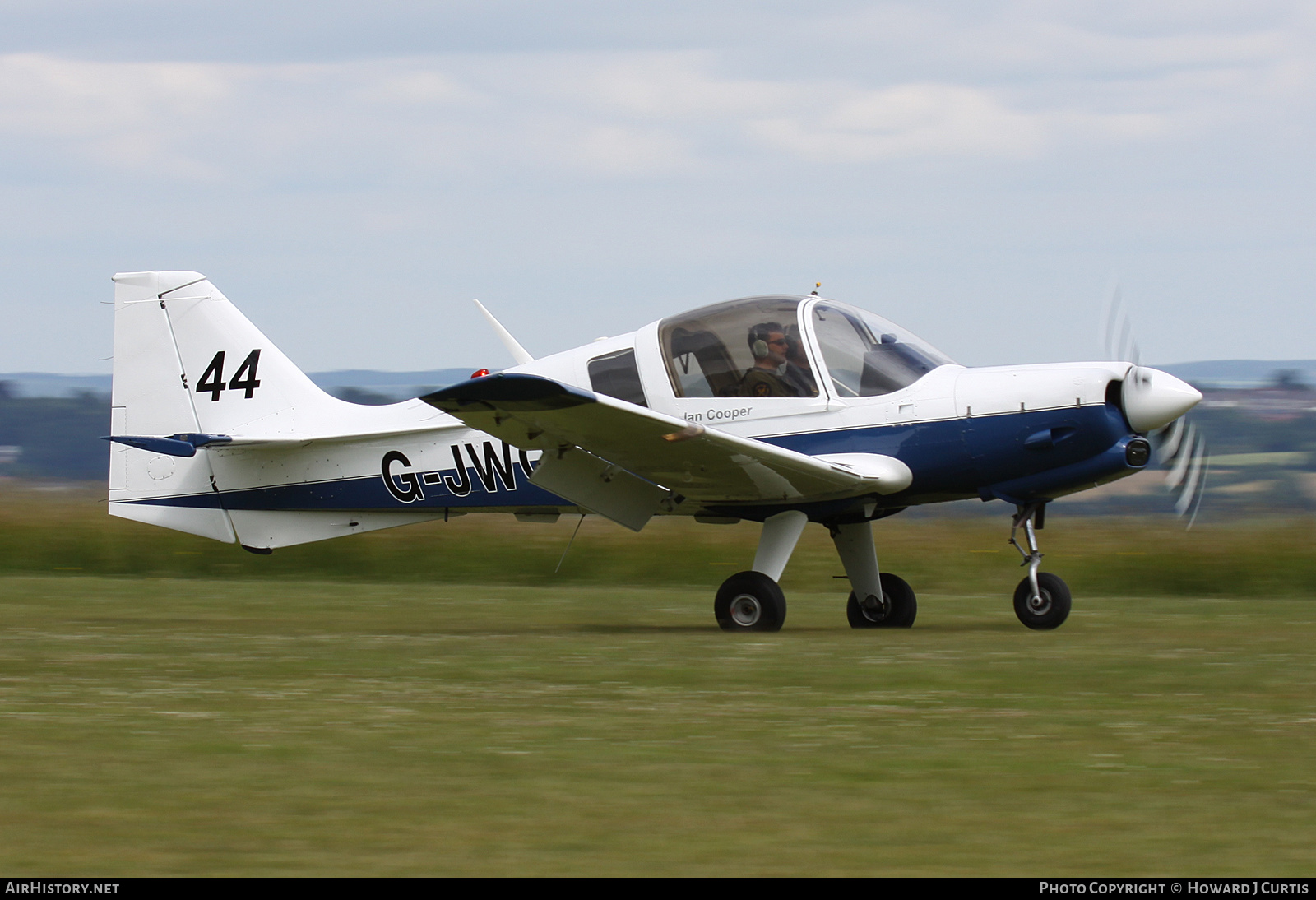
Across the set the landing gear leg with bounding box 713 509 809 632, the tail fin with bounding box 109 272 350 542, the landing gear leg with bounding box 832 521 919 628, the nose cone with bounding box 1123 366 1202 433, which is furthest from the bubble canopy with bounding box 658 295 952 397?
the tail fin with bounding box 109 272 350 542

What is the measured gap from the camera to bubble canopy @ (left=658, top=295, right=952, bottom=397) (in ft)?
35.4

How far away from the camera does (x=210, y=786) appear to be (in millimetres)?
5117

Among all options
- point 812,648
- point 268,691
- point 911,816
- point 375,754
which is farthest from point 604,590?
point 911,816

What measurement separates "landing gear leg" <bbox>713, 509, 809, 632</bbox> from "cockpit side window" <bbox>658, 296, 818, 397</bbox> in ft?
3.03

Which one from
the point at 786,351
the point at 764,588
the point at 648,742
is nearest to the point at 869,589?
the point at 764,588

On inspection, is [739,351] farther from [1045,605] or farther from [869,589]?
[1045,605]

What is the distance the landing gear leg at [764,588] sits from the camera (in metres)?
10.6

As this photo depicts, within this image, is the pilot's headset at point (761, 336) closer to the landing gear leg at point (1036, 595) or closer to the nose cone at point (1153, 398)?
the landing gear leg at point (1036, 595)

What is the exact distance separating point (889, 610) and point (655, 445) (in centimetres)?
259

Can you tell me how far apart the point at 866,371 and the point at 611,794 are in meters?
6.25

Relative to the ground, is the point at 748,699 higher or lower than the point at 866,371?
lower

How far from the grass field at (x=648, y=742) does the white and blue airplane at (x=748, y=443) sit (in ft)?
2.71
